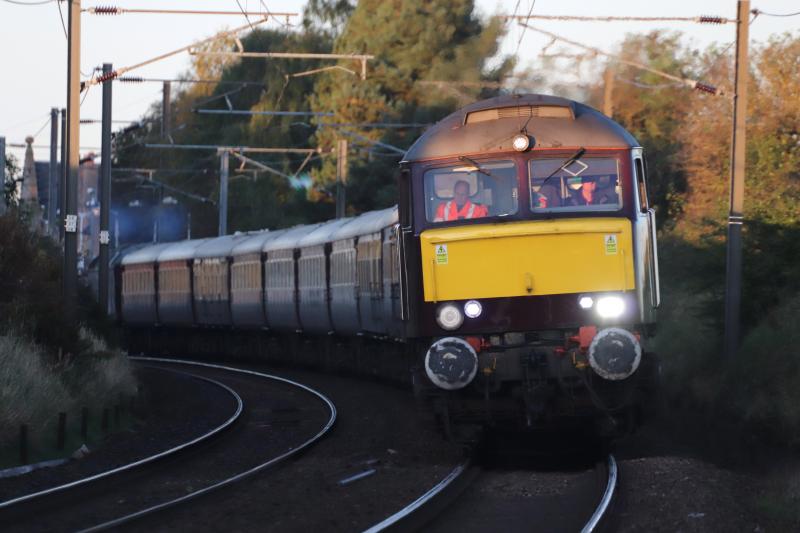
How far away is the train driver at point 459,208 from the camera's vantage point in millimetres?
12867

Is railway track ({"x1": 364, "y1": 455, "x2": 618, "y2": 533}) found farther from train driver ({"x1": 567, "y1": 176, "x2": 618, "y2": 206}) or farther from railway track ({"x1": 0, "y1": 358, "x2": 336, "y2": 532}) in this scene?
train driver ({"x1": 567, "y1": 176, "x2": 618, "y2": 206})

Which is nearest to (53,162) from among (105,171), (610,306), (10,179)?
(10,179)

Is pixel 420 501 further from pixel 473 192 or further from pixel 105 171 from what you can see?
pixel 105 171

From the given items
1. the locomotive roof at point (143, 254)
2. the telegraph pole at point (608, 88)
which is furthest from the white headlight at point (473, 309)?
the locomotive roof at point (143, 254)

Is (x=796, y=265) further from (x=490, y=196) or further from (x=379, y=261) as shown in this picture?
(x=490, y=196)

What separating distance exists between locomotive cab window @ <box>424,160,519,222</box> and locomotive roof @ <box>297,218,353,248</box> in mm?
14368

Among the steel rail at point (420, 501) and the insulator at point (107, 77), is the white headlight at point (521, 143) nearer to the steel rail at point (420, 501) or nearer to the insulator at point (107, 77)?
the steel rail at point (420, 501)

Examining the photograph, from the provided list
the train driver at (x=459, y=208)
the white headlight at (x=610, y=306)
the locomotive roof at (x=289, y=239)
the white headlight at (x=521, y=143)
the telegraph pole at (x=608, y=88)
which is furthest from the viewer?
the telegraph pole at (x=608, y=88)

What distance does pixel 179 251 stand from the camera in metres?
42.2

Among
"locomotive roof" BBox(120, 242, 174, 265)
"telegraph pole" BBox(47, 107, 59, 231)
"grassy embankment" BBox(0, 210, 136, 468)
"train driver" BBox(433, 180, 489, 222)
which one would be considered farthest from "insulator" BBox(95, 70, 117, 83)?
"locomotive roof" BBox(120, 242, 174, 265)

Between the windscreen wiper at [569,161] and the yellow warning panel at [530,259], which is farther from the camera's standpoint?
the windscreen wiper at [569,161]

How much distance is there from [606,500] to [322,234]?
752 inches

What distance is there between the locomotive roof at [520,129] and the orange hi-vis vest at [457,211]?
19.2 inches

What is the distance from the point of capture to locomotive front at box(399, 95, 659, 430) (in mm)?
12406
